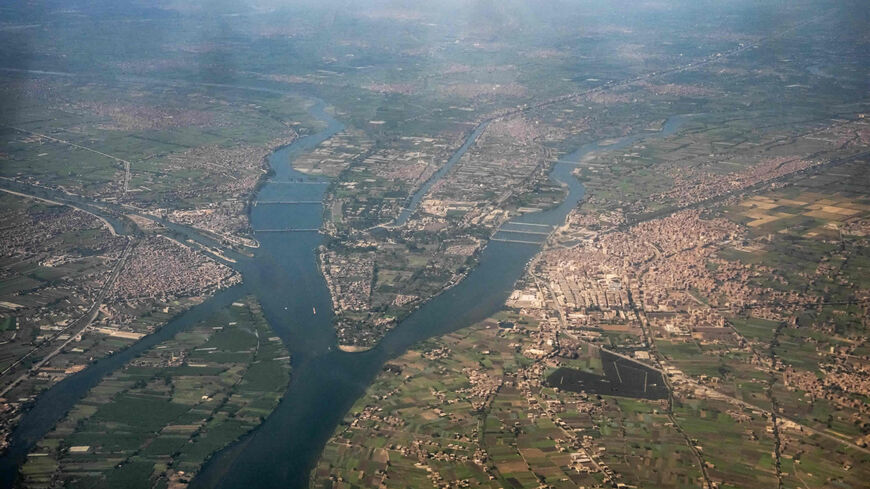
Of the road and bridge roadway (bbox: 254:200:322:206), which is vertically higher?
bridge roadway (bbox: 254:200:322:206)

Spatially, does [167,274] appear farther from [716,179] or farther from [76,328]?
[716,179]

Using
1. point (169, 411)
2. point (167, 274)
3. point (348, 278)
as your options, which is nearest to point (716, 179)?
point (348, 278)

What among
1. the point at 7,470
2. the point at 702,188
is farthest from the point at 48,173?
the point at 702,188

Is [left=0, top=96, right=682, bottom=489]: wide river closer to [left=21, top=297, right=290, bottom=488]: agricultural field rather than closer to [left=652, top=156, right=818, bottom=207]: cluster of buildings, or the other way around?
[left=21, top=297, right=290, bottom=488]: agricultural field

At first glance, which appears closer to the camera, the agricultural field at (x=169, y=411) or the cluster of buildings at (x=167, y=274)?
the agricultural field at (x=169, y=411)

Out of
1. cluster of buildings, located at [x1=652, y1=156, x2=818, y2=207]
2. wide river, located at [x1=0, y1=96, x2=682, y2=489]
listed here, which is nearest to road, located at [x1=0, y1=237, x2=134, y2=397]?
wide river, located at [x1=0, y1=96, x2=682, y2=489]

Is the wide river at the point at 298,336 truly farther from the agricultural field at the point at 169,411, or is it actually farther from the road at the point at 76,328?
the road at the point at 76,328

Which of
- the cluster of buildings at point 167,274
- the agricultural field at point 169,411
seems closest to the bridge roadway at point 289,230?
the cluster of buildings at point 167,274

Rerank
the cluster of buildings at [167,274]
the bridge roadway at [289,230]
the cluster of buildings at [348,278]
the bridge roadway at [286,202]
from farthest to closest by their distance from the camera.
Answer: the bridge roadway at [286,202]
the bridge roadway at [289,230]
the cluster of buildings at [167,274]
the cluster of buildings at [348,278]
